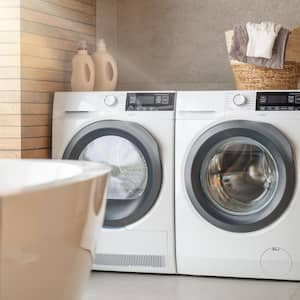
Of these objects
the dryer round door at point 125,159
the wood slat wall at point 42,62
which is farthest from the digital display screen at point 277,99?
the wood slat wall at point 42,62

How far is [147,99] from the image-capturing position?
321 centimetres

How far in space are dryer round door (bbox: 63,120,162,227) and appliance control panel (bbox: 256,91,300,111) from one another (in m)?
0.51

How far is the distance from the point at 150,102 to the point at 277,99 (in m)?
0.58

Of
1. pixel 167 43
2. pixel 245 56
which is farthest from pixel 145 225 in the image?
pixel 167 43

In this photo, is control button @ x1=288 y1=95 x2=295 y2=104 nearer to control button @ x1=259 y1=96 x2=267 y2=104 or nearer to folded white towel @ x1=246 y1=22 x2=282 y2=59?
control button @ x1=259 y1=96 x2=267 y2=104

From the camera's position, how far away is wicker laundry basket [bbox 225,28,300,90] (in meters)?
3.18

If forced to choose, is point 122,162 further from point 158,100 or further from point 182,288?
point 182,288

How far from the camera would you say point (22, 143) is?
3172mm

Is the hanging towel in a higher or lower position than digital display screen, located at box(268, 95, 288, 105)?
higher

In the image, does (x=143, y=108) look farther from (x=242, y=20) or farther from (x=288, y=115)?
(x=242, y=20)

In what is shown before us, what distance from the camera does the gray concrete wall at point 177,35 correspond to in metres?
3.82

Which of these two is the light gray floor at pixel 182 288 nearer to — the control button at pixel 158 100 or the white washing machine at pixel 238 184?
the white washing machine at pixel 238 184

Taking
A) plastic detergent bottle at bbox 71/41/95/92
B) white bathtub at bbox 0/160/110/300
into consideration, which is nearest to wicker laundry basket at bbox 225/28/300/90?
plastic detergent bottle at bbox 71/41/95/92

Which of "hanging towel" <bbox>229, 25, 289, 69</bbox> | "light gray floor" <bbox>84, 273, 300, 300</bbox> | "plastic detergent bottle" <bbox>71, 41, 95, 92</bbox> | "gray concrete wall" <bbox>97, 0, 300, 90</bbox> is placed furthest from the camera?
"gray concrete wall" <bbox>97, 0, 300, 90</bbox>
